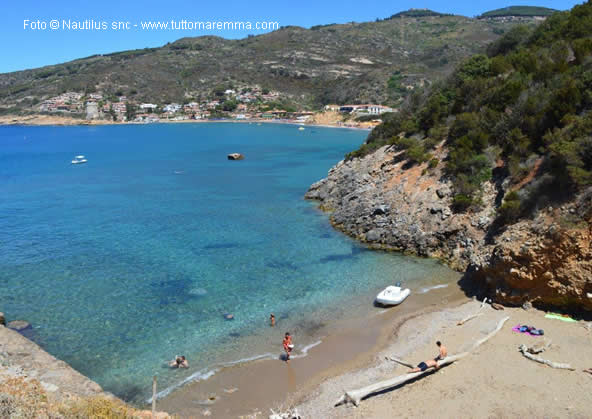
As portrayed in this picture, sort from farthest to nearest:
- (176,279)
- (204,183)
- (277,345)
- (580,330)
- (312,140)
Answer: (312,140), (204,183), (176,279), (277,345), (580,330)

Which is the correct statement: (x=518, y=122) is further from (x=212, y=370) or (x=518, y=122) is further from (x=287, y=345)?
(x=212, y=370)

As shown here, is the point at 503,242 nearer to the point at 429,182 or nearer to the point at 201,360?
the point at 429,182

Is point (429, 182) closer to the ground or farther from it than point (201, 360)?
farther from it

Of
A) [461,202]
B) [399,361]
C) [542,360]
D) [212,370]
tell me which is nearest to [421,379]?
[399,361]

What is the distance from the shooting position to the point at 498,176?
25.9m

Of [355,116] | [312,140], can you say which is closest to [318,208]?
[312,140]

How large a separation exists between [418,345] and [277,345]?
17.0 ft

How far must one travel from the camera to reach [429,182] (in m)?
29.2

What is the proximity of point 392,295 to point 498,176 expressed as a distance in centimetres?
1107

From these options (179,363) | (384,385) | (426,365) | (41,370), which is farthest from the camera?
(179,363)

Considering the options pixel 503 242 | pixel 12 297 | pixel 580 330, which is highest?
pixel 503 242

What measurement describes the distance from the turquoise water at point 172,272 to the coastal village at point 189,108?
116 meters

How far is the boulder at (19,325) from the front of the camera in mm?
18725

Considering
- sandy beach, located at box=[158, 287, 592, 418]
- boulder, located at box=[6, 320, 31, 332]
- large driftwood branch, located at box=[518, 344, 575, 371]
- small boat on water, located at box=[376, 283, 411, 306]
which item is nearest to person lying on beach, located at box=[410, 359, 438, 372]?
sandy beach, located at box=[158, 287, 592, 418]
